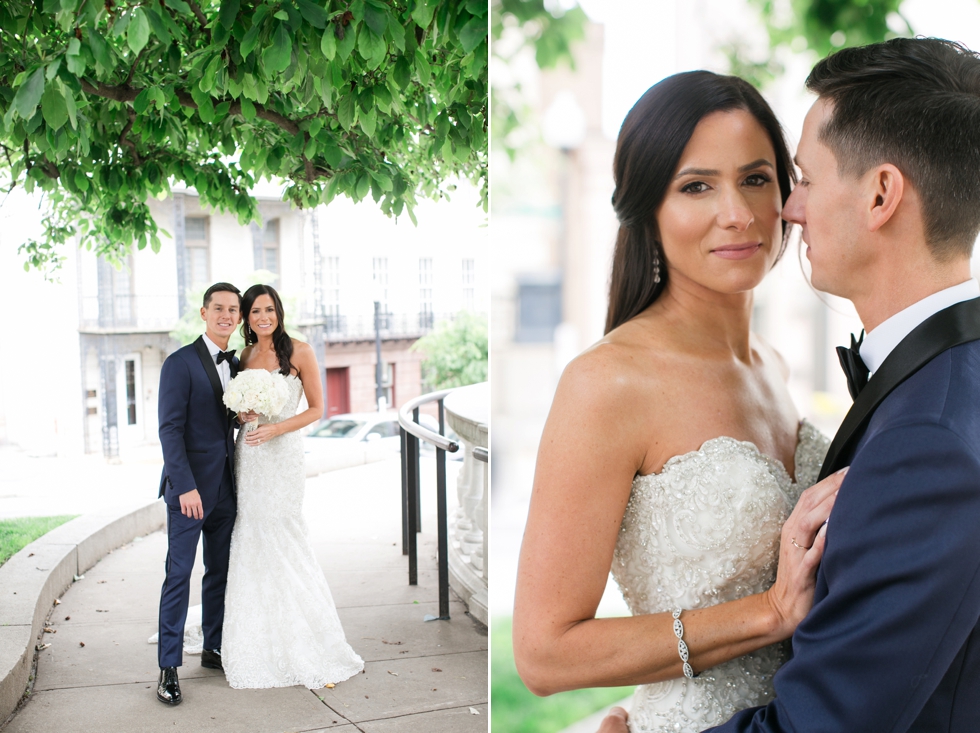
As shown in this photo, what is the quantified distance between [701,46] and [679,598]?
136 cm

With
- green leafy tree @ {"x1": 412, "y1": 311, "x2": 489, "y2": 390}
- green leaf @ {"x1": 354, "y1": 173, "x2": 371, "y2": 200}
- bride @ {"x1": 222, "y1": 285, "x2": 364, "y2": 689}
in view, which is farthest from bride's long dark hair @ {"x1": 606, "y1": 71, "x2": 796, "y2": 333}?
green leafy tree @ {"x1": 412, "y1": 311, "x2": 489, "y2": 390}

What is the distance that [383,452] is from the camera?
12.7 metres

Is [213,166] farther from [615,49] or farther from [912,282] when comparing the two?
[912,282]

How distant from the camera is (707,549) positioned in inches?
59.9

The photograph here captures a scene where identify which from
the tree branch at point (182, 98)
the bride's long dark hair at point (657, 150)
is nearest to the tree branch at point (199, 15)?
the tree branch at point (182, 98)

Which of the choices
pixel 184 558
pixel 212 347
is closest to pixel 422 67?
pixel 212 347

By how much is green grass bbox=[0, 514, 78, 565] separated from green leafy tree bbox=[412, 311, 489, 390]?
53.6 feet

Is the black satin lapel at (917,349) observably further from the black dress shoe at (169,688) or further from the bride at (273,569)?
the black dress shoe at (169,688)

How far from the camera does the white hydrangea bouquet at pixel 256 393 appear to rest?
153 inches

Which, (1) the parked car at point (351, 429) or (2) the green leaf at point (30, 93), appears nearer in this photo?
(2) the green leaf at point (30, 93)

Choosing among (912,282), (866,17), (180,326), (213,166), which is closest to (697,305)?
(912,282)

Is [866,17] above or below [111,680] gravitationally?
above

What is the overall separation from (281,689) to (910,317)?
11.9ft

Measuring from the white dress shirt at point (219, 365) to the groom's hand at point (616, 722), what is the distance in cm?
283
